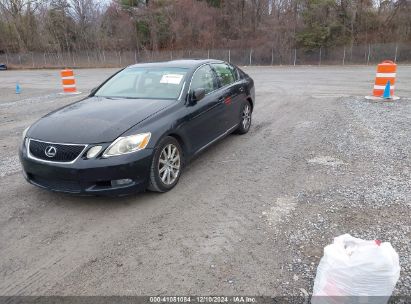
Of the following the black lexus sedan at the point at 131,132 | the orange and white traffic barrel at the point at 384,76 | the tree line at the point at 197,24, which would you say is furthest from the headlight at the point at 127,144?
the tree line at the point at 197,24

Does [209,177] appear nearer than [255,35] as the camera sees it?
Yes

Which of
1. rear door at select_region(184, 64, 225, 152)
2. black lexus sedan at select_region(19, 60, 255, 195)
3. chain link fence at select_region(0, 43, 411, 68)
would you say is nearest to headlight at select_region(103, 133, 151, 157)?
black lexus sedan at select_region(19, 60, 255, 195)

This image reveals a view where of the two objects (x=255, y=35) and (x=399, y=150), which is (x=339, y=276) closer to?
(x=399, y=150)

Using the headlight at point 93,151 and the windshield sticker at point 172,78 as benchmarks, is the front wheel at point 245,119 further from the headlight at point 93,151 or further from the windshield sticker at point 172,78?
the headlight at point 93,151

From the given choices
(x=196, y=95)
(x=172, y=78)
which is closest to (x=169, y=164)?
(x=196, y=95)

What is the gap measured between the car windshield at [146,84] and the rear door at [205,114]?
0.85 ft

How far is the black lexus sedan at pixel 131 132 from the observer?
12.3 ft

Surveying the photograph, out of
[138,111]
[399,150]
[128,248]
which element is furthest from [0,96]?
[399,150]

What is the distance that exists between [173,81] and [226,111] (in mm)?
1184

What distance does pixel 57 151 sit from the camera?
3781 millimetres

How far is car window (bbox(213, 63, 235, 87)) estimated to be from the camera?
6.00 meters

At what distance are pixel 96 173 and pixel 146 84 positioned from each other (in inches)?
78.7

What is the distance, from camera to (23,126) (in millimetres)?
8336

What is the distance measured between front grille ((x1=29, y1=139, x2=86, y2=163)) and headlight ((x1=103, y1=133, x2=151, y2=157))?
30 cm
